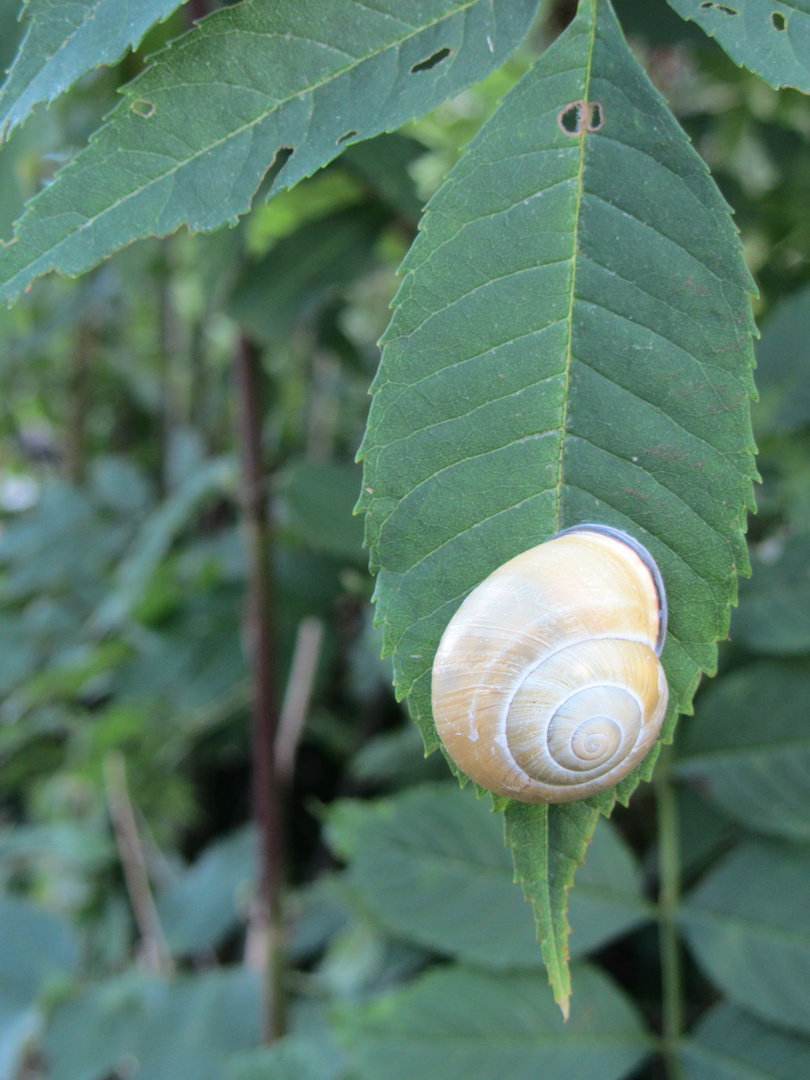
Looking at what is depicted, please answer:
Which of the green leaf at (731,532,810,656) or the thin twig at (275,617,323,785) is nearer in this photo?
the green leaf at (731,532,810,656)

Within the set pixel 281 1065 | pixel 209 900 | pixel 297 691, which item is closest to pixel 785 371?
pixel 297 691

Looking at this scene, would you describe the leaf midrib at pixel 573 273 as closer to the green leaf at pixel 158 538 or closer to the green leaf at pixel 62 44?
the green leaf at pixel 62 44

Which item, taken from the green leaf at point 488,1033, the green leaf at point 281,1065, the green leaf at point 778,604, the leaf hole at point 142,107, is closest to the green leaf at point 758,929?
the green leaf at point 488,1033

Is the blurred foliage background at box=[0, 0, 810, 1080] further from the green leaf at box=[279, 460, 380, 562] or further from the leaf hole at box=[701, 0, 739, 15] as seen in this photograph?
the leaf hole at box=[701, 0, 739, 15]

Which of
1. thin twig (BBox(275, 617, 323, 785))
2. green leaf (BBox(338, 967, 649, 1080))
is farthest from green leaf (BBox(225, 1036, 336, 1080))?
thin twig (BBox(275, 617, 323, 785))

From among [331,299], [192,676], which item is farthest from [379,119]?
[192,676]

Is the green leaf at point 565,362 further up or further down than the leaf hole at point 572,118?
further down
